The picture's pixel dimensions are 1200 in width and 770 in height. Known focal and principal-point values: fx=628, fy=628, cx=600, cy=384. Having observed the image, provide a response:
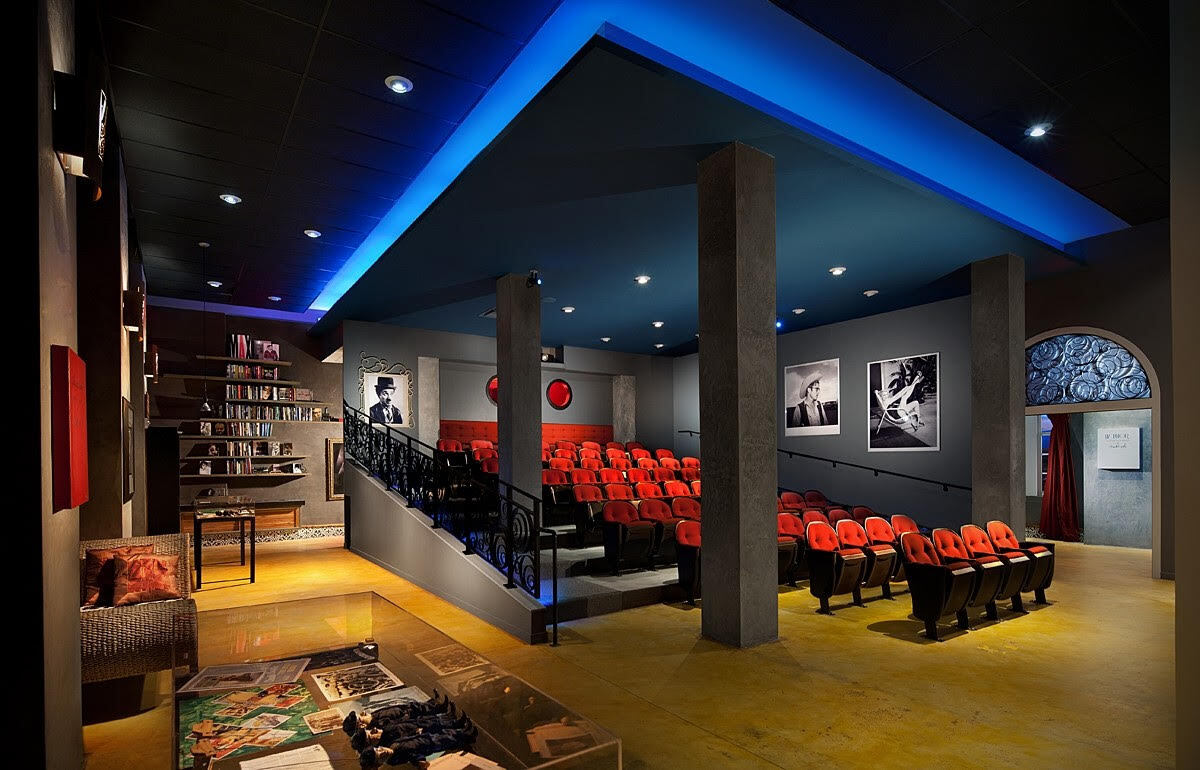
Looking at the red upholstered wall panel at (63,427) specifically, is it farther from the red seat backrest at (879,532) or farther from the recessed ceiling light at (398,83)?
the red seat backrest at (879,532)

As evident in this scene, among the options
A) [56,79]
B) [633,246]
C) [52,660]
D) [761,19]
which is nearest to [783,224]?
[633,246]

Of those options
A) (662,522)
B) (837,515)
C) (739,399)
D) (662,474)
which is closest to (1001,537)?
(837,515)

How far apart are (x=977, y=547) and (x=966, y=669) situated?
7.31 ft

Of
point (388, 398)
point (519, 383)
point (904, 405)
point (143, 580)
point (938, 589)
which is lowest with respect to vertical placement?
point (938, 589)

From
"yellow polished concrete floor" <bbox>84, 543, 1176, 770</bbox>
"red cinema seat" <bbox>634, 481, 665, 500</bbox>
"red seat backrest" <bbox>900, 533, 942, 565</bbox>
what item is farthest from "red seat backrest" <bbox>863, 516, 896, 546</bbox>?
"red cinema seat" <bbox>634, 481, 665, 500</bbox>

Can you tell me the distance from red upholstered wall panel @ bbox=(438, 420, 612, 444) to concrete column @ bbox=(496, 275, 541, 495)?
4.81 metres

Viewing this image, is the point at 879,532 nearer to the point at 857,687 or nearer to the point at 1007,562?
the point at 1007,562

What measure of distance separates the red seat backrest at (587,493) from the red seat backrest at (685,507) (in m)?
1.24

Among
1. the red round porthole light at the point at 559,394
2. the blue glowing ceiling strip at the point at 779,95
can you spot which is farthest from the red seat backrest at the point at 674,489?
the blue glowing ceiling strip at the point at 779,95

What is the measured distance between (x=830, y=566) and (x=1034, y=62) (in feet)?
14.9

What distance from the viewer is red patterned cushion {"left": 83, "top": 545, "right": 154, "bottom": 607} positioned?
14.1 feet

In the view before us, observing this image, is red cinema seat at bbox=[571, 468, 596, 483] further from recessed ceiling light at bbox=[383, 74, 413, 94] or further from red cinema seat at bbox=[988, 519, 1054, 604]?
recessed ceiling light at bbox=[383, 74, 413, 94]

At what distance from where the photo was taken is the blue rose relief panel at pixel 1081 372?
858 cm

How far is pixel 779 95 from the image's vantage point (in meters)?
5.23
